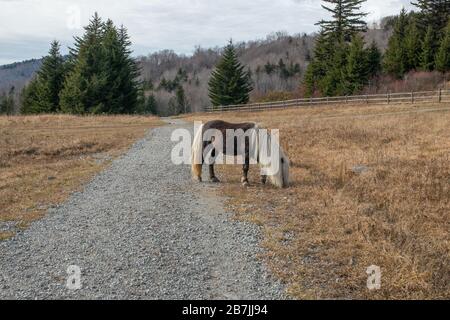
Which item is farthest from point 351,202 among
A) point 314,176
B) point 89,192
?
point 89,192

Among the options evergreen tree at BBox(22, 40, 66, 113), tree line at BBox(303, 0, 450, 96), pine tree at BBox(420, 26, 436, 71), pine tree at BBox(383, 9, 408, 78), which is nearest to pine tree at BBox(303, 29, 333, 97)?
tree line at BBox(303, 0, 450, 96)

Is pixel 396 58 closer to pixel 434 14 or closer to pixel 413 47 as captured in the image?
pixel 413 47

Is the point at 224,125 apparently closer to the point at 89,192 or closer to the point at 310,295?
the point at 89,192

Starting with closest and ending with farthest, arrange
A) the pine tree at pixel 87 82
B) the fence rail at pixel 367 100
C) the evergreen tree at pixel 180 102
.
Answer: the fence rail at pixel 367 100
the pine tree at pixel 87 82
the evergreen tree at pixel 180 102

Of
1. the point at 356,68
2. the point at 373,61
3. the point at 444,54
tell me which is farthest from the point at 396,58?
the point at 356,68

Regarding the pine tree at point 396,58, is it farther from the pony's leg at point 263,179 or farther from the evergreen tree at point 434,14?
the pony's leg at point 263,179

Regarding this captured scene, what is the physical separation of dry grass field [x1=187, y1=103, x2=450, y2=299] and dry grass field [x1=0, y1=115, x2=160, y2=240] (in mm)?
4440

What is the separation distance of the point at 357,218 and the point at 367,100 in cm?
3658

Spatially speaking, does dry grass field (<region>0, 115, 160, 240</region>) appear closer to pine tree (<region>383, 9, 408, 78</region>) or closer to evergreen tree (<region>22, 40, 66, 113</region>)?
evergreen tree (<region>22, 40, 66, 113</region>)

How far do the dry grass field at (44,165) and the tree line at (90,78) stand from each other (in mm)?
14453

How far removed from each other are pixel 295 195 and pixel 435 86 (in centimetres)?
4537

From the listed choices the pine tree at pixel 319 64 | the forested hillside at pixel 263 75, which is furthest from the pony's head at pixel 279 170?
the forested hillside at pixel 263 75

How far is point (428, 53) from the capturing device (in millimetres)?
53625

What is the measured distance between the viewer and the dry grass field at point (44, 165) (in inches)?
392
